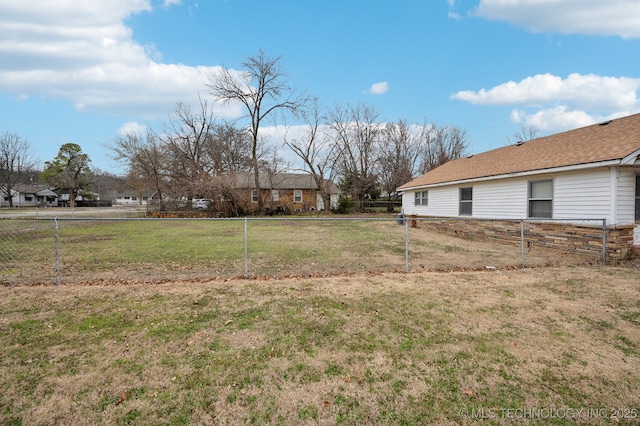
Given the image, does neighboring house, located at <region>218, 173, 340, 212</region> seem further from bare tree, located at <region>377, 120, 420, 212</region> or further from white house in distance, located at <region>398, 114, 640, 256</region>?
white house in distance, located at <region>398, 114, 640, 256</region>

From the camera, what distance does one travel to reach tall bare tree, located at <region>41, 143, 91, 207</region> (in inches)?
1927

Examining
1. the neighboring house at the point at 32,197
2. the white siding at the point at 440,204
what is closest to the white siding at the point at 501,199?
the white siding at the point at 440,204

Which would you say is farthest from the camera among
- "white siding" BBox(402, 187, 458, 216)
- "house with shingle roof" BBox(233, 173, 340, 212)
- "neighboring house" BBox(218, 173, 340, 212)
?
"house with shingle roof" BBox(233, 173, 340, 212)

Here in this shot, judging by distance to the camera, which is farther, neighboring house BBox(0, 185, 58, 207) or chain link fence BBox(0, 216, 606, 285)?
A: neighboring house BBox(0, 185, 58, 207)

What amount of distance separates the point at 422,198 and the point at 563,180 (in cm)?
945

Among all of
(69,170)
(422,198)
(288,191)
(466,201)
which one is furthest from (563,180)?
(69,170)

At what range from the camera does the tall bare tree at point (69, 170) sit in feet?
161

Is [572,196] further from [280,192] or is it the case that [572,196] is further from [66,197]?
[66,197]

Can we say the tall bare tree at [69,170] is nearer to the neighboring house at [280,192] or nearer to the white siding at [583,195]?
the neighboring house at [280,192]

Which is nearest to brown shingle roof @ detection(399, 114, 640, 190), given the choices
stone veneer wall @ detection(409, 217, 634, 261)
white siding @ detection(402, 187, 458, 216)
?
white siding @ detection(402, 187, 458, 216)

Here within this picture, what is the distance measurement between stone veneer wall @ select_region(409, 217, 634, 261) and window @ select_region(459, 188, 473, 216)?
1.47m

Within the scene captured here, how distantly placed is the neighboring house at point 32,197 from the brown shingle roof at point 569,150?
2802 inches

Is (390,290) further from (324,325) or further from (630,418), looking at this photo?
(630,418)

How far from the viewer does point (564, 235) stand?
9.05m
